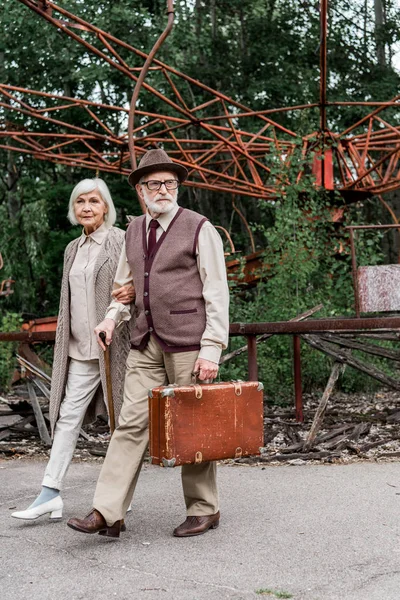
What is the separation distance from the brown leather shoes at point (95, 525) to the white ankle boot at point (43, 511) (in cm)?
49

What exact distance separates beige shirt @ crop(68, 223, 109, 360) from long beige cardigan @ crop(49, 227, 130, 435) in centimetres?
3

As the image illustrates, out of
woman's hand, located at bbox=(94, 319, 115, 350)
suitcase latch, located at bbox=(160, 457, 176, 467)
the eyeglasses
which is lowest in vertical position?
suitcase latch, located at bbox=(160, 457, 176, 467)

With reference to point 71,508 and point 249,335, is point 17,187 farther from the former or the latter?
point 71,508

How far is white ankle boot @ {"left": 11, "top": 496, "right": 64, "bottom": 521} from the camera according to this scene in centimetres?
425

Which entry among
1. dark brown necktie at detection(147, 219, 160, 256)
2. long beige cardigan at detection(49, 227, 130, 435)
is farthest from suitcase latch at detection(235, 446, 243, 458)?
dark brown necktie at detection(147, 219, 160, 256)

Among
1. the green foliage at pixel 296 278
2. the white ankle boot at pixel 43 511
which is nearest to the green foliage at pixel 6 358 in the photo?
the green foliage at pixel 296 278

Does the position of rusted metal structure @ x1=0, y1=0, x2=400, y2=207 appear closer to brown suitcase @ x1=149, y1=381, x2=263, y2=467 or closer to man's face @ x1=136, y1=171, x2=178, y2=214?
man's face @ x1=136, y1=171, x2=178, y2=214

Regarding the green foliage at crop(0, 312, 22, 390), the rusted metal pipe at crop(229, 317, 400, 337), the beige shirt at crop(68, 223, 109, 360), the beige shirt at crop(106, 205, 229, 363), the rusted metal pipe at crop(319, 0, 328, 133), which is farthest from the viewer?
the green foliage at crop(0, 312, 22, 390)

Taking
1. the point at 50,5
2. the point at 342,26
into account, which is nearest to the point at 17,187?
the point at 342,26

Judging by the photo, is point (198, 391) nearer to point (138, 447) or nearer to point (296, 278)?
point (138, 447)

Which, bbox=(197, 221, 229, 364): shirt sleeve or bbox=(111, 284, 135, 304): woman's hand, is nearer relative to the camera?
bbox=(197, 221, 229, 364): shirt sleeve

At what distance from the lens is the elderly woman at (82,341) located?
438 centimetres

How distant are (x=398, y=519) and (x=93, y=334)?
1.94 meters

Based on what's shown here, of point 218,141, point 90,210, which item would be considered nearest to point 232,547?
point 90,210
